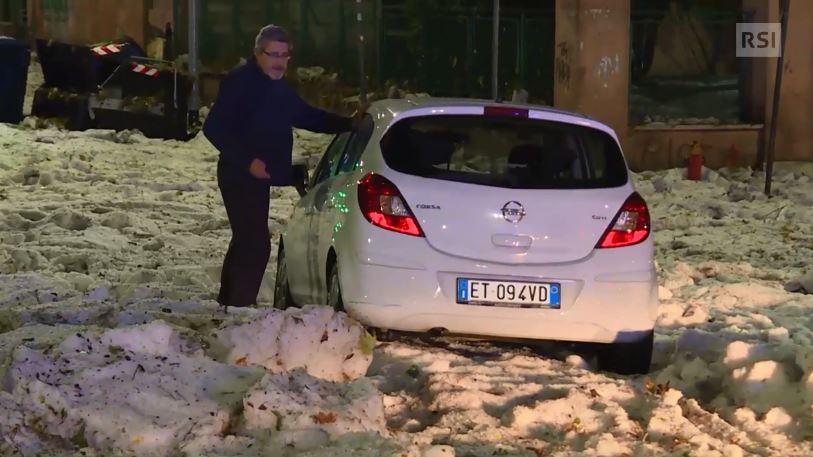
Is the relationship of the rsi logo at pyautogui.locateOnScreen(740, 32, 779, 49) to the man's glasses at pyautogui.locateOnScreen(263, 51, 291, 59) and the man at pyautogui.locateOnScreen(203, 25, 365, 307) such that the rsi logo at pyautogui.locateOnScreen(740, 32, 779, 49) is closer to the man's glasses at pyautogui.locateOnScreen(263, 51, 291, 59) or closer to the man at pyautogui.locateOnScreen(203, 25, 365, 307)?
the man at pyautogui.locateOnScreen(203, 25, 365, 307)

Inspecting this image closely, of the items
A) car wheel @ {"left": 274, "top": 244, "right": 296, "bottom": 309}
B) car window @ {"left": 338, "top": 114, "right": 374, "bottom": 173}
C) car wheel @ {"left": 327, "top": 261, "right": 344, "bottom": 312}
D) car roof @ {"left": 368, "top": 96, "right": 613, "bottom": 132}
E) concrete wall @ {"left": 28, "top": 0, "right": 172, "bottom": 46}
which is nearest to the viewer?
car wheel @ {"left": 327, "top": 261, "right": 344, "bottom": 312}

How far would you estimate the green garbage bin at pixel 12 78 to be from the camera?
17.6m

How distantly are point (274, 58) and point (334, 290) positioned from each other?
1484 mm

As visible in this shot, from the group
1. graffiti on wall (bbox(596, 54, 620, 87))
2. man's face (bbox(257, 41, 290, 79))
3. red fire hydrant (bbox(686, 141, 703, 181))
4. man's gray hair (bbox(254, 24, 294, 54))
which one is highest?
man's gray hair (bbox(254, 24, 294, 54))

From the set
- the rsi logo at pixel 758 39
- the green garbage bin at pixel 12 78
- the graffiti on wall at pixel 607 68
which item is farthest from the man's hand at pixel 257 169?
the rsi logo at pixel 758 39

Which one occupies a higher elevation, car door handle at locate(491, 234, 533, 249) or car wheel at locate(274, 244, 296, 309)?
car door handle at locate(491, 234, 533, 249)

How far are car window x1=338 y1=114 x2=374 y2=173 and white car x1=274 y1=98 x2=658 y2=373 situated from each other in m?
0.04

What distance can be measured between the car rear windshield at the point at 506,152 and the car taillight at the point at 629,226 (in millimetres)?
143

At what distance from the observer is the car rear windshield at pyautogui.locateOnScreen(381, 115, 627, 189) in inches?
263

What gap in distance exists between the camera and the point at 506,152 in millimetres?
6840

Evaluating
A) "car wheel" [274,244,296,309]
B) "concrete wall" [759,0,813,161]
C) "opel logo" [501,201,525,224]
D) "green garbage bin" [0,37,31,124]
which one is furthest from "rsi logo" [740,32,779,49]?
"opel logo" [501,201,525,224]

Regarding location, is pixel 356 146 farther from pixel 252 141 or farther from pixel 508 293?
pixel 508 293

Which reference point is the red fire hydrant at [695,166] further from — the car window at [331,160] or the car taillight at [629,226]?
the car taillight at [629,226]

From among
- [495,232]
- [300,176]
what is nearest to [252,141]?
[300,176]
